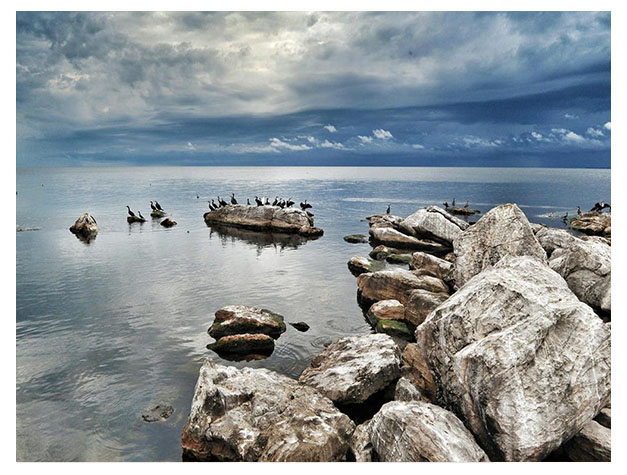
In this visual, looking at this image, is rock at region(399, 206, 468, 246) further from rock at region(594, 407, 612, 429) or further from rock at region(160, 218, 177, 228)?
rock at region(160, 218, 177, 228)

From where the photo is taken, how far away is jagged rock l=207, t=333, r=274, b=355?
19272mm

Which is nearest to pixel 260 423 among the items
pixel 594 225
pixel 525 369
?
pixel 525 369

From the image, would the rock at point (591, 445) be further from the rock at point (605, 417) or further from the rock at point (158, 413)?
the rock at point (158, 413)

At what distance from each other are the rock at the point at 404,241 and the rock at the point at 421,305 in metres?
20.5

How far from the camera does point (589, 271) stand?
18969 millimetres

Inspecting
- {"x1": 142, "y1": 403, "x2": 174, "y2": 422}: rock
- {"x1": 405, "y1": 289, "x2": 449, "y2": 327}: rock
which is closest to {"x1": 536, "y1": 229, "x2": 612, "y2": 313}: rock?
{"x1": 405, "y1": 289, "x2": 449, "y2": 327}: rock

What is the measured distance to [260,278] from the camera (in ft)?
102

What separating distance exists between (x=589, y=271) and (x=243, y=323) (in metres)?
16.4

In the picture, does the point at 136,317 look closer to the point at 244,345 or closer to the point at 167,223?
the point at 244,345

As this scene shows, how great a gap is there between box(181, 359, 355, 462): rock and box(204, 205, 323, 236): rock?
122 ft
